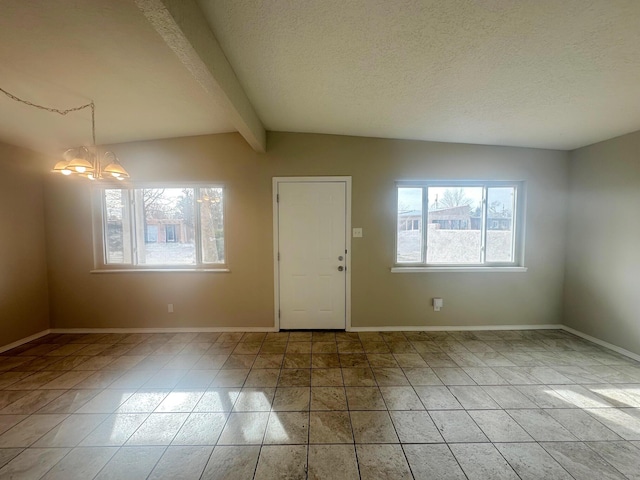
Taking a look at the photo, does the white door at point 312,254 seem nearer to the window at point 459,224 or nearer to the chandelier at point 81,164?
the window at point 459,224

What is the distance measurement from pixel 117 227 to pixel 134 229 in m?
0.25

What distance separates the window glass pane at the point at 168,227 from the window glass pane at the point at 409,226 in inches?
112

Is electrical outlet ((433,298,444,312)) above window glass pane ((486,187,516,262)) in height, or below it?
below

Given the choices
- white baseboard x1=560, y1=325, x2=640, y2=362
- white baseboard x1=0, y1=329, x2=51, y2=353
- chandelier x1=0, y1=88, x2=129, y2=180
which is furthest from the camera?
white baseboard x1=0, y1=329, x2=51, y2=353

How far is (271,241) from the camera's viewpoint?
3.26 m

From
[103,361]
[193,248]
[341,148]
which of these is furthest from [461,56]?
[103,361]

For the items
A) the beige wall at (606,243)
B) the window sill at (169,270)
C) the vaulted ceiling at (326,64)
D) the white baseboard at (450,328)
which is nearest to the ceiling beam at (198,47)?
the vaulted ceiling at (326,64)

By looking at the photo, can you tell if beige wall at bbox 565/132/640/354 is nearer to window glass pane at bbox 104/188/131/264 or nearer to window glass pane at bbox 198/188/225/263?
window glass pane at bbox 198/188/225/263

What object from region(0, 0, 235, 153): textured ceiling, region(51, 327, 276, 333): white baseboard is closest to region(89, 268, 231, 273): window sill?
region(51, 327, 276, 333): white baseboard

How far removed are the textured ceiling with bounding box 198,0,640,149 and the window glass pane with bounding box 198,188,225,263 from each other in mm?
1297

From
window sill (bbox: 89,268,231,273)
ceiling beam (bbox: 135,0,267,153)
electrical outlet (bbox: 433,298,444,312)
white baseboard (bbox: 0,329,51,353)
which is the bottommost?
white baseboard (bbox: 0,329,51,353)

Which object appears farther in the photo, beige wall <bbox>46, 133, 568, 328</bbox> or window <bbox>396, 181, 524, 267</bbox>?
Result: window <bbox>396, 181, 524, 267</bbox>

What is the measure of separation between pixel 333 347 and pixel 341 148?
8.31 ft

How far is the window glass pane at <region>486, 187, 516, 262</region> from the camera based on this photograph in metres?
3.33
